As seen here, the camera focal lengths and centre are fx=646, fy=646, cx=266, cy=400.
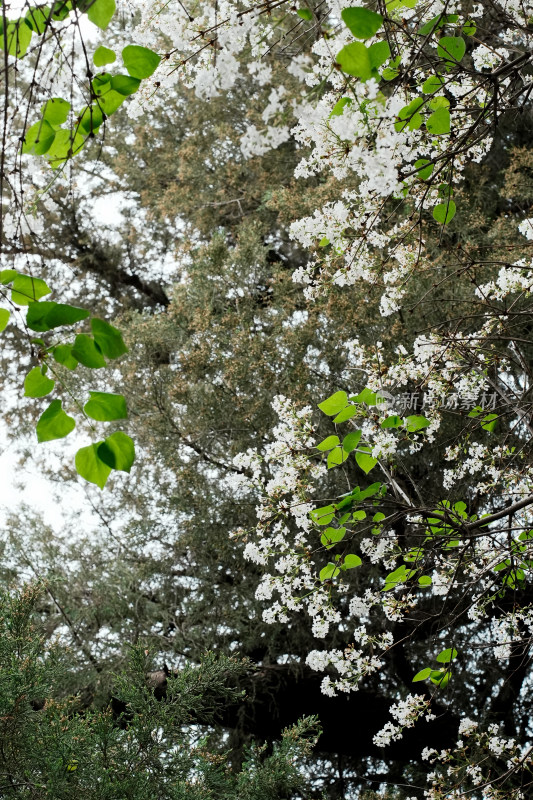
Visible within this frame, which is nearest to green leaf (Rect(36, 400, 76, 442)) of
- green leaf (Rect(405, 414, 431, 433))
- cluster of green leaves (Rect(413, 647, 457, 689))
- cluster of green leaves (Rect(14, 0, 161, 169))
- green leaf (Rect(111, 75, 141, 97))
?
cluster of green leaves (Rect(14, 0, 161, 169))

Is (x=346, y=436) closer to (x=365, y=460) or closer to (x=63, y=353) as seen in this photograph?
(x=365, y=460)

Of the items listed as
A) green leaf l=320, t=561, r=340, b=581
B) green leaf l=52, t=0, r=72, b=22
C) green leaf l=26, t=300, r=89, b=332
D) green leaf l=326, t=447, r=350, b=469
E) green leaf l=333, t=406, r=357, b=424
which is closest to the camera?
green leaf l=26, t=300, r=89, b=332

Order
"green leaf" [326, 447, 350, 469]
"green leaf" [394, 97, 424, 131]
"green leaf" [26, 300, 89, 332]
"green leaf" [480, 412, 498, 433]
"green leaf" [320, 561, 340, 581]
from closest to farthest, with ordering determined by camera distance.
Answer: "green leaf" [26, 300, 89, 332] → "green leaf" [394, 97, 424, 131] → "green leaf" [326, 447, 350, 469] → "green leaf" [320, 561, 340, 581] → "green leaf" [480, 412, 498, 433]

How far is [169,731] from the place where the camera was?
2758 millimetres

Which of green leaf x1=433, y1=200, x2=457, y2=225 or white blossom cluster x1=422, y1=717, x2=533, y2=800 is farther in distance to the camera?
white blossom cluster x1=422, y1=717, x2=533, y2=800

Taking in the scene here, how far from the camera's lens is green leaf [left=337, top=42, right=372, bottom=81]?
988 millimetres

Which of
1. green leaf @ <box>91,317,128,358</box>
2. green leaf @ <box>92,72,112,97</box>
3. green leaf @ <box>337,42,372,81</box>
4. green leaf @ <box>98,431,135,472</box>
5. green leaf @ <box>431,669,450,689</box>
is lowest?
green leaf @ <box>431,669,450,689</box>

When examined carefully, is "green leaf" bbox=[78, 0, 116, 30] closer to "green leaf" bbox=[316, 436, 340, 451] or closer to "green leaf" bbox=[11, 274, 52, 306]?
"green leaf" bbox=[11, 274, 52, 306]

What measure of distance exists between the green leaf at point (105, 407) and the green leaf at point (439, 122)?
1066 millimetres

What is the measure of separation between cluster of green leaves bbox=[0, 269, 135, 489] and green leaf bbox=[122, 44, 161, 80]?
1.38 ft

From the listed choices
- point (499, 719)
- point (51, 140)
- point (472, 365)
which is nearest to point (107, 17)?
point (51, 140)

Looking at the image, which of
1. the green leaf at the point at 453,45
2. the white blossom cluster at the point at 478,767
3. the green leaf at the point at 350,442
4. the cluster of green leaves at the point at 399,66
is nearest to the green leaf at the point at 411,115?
the cluster of green leaves at the point at 399,66

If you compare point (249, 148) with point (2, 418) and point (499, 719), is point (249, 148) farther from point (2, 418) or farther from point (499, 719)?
point (2, 418)

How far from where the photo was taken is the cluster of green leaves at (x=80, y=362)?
768mm
